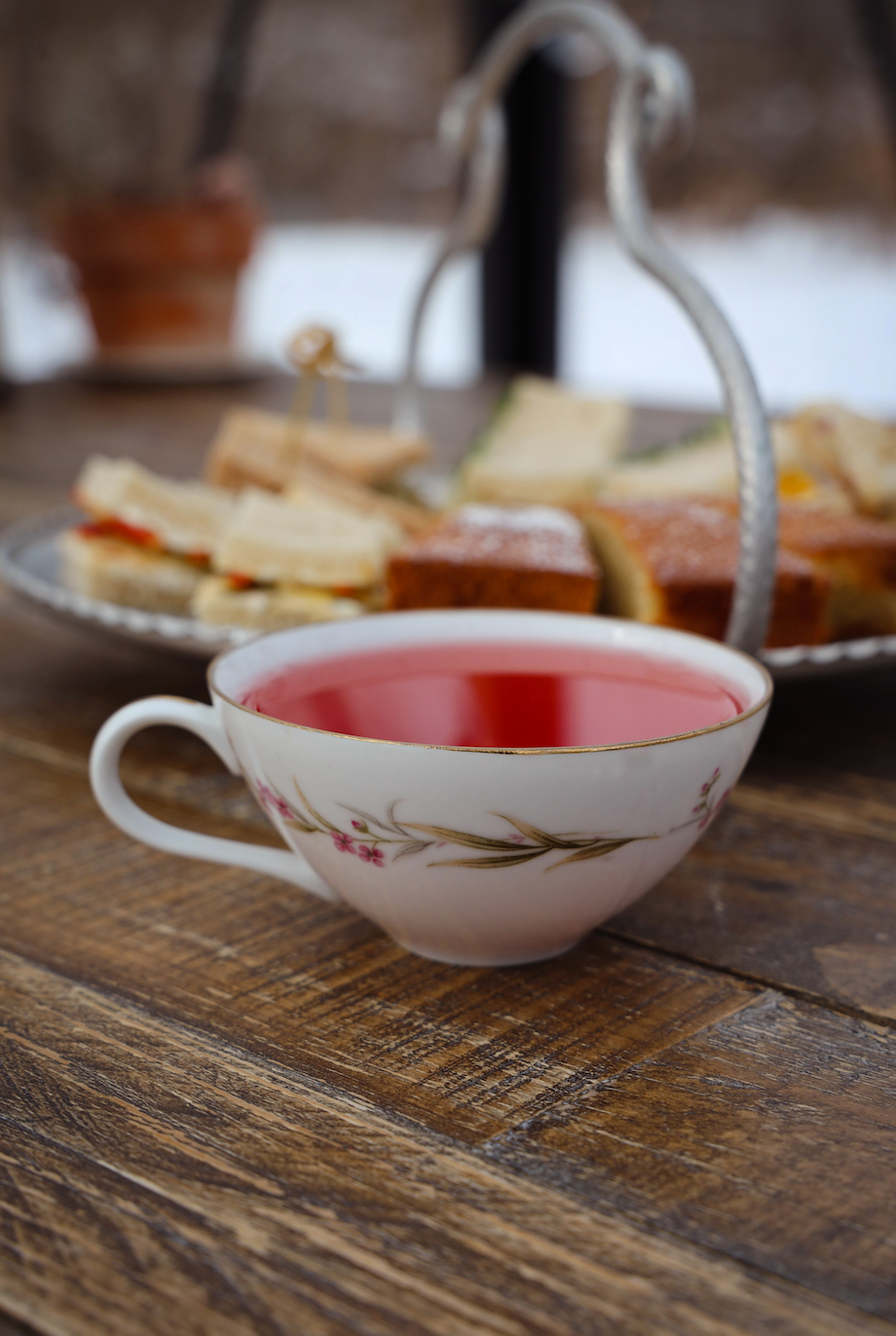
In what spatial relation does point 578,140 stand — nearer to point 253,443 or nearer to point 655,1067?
point 253,443

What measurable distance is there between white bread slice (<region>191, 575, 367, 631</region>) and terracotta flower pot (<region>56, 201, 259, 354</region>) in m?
1.75

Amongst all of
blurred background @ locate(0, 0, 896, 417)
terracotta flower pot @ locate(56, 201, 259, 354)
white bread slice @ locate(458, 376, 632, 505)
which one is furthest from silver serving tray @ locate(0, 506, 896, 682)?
blurred background @ locate(0, 0, 896, 417)

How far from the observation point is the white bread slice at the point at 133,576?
87 centimetres

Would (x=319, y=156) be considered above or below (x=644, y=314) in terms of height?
above

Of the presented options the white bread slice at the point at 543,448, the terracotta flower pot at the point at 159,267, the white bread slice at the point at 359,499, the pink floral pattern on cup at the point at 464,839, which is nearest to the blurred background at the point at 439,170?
the terracotta flower pot at the point at 159,267

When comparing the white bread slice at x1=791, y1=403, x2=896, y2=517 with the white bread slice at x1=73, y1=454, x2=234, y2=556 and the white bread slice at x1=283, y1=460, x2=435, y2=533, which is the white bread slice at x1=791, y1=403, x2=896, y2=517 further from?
the white bread slice at x1=73, y1=454, x2=234, y2=556

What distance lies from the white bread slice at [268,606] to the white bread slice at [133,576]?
0.20ft

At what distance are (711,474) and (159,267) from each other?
165 centimetres

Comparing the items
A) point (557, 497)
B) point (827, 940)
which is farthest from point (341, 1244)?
point (557, 497)

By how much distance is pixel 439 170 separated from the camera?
3344 mm

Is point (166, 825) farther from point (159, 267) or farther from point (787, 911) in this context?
point (159, 267)

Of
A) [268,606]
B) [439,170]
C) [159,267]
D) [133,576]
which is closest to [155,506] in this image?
[133,576]

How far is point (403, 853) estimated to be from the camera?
1.47 feet

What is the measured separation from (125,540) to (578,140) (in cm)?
264
